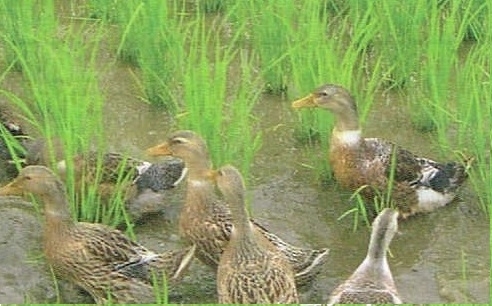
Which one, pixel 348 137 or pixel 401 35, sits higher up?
pixel 401 35

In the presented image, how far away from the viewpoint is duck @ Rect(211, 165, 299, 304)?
4027mm

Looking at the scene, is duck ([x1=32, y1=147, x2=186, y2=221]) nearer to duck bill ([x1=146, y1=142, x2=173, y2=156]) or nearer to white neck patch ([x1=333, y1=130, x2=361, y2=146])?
duck bill ([x1=146, y1=142, x2=173, y2=156])

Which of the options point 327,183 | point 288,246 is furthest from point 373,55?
point 288,246

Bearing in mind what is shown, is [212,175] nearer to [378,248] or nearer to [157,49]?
[378,248]

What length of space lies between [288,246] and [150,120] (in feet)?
3.87

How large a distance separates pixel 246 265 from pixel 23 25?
5.89 ft

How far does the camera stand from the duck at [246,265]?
159 inches

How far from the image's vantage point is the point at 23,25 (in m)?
5.23

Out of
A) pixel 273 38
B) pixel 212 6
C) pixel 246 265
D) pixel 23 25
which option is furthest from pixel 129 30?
pixel 246 265

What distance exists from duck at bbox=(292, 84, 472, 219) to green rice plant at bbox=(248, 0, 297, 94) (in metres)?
0.44

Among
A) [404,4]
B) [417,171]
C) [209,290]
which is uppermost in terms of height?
[404,4]

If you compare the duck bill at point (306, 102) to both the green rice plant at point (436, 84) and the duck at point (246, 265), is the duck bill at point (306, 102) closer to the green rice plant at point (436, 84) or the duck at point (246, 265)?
the green rice plant at point (436, 84)

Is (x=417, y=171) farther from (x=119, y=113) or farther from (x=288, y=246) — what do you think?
(x=119, y=113)

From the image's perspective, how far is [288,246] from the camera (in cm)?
438
